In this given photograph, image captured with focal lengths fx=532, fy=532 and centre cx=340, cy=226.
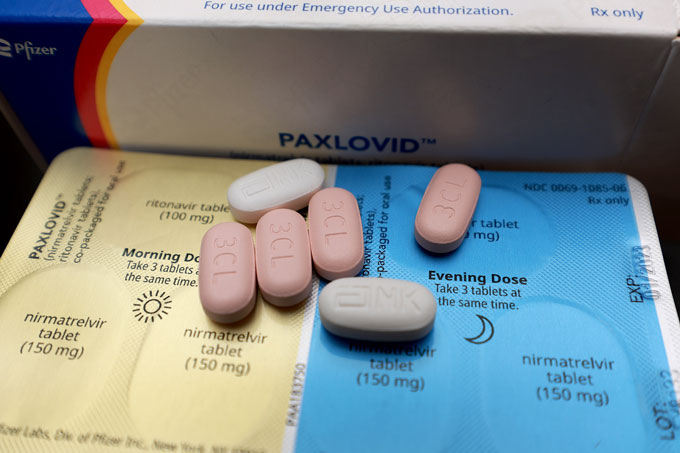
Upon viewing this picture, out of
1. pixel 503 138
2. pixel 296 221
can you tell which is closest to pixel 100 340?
pixel 296 221

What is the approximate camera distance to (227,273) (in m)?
0.76

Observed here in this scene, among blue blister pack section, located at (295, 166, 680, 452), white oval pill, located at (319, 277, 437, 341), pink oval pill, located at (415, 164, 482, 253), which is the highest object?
pink oval pill, located at (415, 164, 482, 253)

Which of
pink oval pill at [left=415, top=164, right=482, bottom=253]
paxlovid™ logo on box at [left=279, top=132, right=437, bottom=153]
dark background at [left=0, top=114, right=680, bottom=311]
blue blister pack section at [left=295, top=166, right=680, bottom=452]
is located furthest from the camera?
dark background at [left=0, top=114, right=680, bottom=311]

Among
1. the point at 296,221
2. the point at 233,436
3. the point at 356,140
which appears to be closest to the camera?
the point at 233,436

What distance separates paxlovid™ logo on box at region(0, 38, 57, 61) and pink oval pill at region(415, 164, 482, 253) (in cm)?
64

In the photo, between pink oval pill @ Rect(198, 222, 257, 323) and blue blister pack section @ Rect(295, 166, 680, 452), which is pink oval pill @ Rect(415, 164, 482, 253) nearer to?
blue blister pack section @ Rect(295, 166, 680, 452)

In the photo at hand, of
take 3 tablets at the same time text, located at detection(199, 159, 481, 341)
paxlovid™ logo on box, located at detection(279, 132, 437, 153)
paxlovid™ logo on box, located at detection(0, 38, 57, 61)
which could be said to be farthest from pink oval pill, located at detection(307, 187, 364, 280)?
paxlovid™ logo on box, located at detection(0, 38, 57, 61)

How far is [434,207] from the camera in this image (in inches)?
32.3

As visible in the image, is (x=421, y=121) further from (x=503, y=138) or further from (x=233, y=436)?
(x=233, y=436)

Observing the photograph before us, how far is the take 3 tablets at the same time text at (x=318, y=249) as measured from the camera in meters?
0.72

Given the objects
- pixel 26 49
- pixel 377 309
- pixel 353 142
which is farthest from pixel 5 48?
pixel 377 309

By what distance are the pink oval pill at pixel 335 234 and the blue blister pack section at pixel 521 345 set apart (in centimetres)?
4

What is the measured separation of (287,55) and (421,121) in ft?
0.81

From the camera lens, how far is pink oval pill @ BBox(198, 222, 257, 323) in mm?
736
